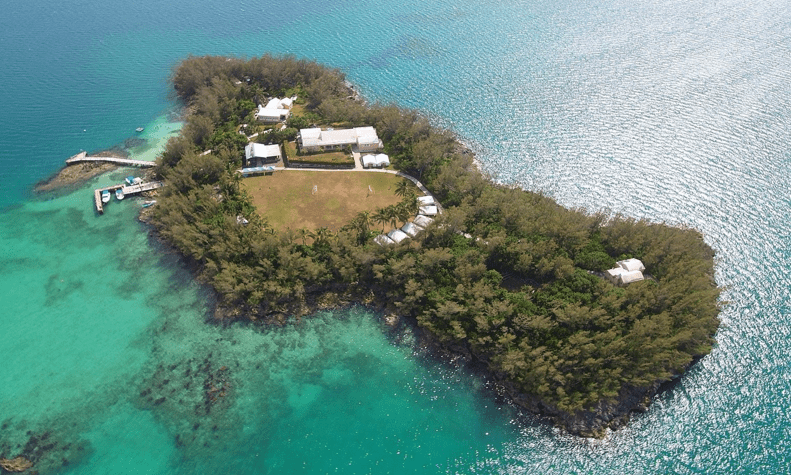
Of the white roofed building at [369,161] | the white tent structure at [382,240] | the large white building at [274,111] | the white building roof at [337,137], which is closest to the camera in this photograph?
the white tent structure at [382,240]

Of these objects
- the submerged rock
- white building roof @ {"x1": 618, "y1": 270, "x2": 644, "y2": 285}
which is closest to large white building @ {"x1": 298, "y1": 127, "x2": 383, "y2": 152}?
white building roof @ {"x1": 618, "y1": 270, "x2": 644, "y2": 285}

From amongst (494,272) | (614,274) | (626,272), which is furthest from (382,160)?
(626,272)

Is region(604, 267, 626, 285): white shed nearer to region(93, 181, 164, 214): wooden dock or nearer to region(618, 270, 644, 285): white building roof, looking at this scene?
region(618, 270, 644, 285): white building roof

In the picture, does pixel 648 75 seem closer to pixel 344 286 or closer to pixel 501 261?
pixel 501 261

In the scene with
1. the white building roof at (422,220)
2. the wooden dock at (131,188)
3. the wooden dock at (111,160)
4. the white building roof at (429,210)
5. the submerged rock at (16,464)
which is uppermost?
the wooden dock at (111,160)

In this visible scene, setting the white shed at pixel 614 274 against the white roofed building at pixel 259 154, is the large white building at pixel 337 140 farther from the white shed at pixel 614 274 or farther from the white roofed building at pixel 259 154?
the white shed at pixel 614 274

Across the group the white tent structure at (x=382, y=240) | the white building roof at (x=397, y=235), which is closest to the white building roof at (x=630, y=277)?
the white building roof at (x=397, y=235)

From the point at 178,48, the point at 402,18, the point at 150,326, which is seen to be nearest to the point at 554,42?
the point at 402,18
